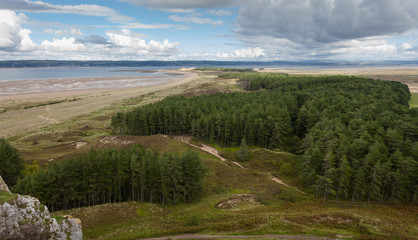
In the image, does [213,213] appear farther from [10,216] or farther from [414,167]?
[414,167]

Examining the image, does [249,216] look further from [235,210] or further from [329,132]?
[329,132]

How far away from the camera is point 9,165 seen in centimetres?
4338

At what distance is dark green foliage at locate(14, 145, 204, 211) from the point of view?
127 ft

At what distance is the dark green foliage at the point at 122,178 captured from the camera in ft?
127

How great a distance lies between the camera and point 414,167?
128ft

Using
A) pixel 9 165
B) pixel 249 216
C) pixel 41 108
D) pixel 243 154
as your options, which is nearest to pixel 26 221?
pixel 249 216

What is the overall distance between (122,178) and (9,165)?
21.8 m

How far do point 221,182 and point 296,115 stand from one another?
52722 mm

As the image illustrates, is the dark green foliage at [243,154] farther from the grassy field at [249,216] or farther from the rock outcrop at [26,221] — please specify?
the rock outcrop at [26,221]

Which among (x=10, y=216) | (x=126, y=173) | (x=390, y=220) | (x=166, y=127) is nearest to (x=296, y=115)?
(x=166, y=127)

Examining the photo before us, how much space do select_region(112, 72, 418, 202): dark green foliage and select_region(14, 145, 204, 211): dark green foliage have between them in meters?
24.7

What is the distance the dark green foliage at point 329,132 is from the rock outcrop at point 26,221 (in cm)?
4023

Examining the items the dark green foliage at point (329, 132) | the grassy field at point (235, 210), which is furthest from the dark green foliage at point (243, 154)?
the dark green foliage at point (329, 132)

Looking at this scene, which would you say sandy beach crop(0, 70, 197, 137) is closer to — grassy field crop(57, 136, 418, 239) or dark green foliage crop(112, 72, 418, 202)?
dark green foliage crop(112, 72, 418, 202)
